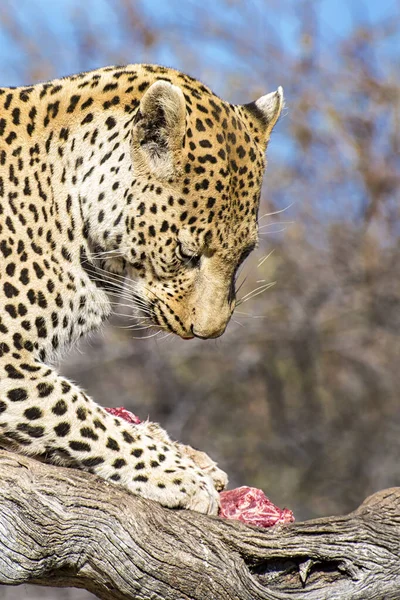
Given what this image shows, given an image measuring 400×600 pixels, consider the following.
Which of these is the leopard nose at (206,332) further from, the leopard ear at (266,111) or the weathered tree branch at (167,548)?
the leopard ear at (266,111)

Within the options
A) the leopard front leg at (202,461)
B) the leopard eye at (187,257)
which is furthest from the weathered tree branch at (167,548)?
the leopard eye at (187,257)

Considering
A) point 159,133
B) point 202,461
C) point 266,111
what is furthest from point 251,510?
point 266,111

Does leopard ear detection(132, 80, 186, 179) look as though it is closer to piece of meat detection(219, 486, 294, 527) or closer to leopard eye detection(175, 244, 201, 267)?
leopard eye detection(175, 244, 201, 267)

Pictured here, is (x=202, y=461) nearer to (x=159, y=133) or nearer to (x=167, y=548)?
(x=167, y=548)

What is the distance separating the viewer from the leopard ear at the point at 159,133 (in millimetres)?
6299

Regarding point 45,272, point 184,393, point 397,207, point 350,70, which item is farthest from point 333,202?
point 45,272

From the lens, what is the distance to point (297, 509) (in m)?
16.9

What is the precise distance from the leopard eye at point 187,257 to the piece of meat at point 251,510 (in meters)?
1.48

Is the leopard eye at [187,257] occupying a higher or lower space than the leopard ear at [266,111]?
lower

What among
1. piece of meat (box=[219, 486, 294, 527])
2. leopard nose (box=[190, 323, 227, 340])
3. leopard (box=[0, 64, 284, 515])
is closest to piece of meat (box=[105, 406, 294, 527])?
piece of meat (box=[219, 486, 294, 527])

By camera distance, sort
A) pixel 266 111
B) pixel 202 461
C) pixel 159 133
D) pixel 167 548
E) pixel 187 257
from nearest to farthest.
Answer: pixel 167 548, pixel 159 133, pixel 187 257, pixel 202 461, pixel 266 111

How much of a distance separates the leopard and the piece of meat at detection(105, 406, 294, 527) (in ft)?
0.47

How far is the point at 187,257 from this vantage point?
21.4 feet

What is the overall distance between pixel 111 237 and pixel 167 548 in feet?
6.31
